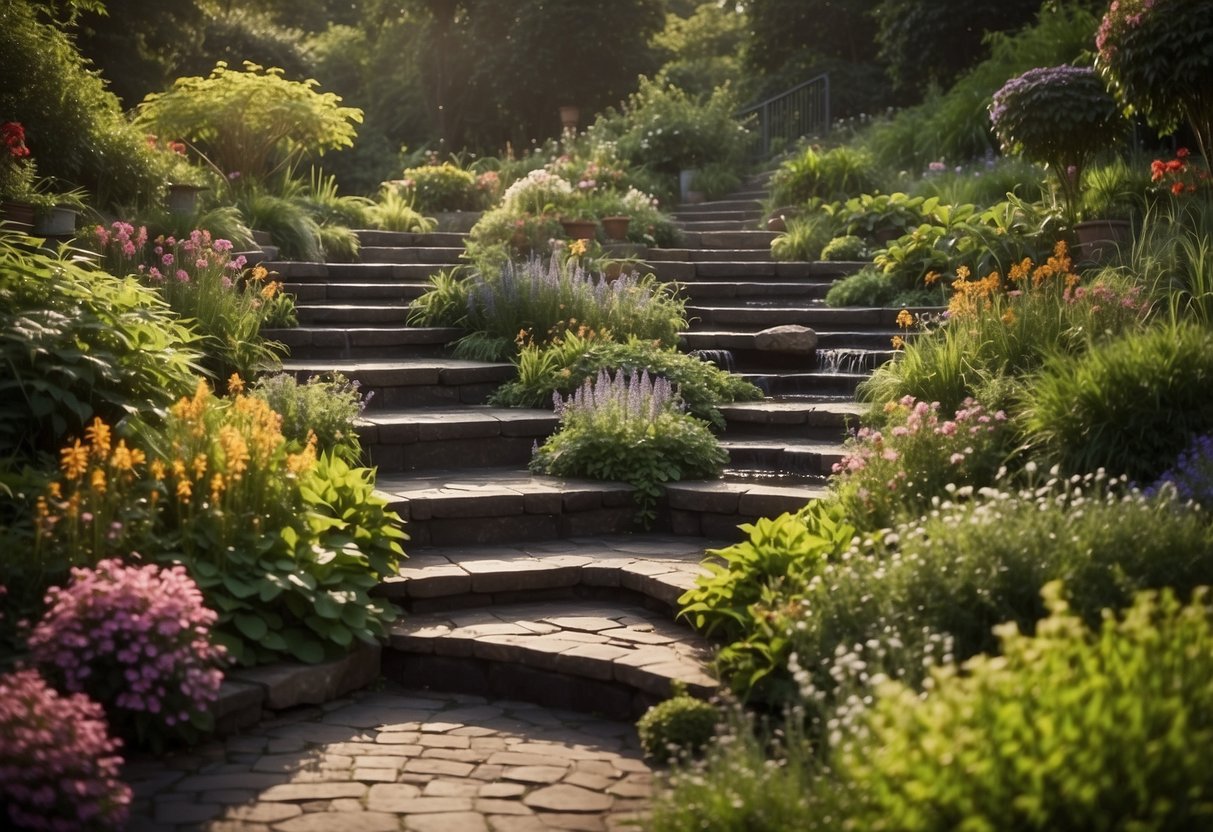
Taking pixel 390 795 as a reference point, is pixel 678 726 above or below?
above

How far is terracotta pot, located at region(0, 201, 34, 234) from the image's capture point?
26.0ft

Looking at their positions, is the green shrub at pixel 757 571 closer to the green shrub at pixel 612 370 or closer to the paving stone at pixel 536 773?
the paving stone at pixel 536 773

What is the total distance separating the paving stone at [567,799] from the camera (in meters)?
4.05

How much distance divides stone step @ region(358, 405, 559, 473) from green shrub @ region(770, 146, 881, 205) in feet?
21.8

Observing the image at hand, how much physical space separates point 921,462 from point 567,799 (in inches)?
92.3

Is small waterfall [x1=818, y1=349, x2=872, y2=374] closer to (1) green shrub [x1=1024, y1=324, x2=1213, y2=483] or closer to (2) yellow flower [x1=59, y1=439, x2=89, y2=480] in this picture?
(1) green shrub [x1=1024, y1=324, x2=1213, y2=483]

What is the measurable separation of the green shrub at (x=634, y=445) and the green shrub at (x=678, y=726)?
2.46 m

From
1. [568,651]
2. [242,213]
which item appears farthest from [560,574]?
[242,213]

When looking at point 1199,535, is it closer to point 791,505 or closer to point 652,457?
point 791,505

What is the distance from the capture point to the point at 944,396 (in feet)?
21.9

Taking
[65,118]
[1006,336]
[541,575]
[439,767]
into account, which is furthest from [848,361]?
[65,118]

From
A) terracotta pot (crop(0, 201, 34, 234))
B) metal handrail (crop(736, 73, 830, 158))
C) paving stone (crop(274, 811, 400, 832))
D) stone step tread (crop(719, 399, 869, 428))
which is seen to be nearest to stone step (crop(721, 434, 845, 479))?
stone step tread (crop(719, 399, 869, 428))

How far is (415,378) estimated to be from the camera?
8398 millimetres

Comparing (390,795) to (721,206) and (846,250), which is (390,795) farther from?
(721,206)
